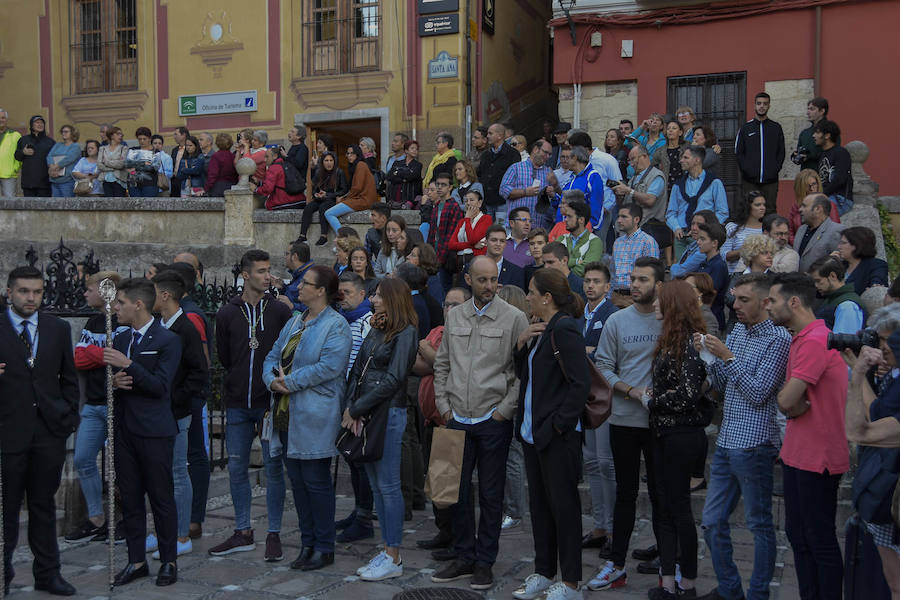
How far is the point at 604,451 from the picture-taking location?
247 inches

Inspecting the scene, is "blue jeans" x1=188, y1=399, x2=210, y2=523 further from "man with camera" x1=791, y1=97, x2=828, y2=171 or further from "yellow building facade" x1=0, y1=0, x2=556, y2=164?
"yellow building facade" x1=0, y1=0, x2=556, y2=164

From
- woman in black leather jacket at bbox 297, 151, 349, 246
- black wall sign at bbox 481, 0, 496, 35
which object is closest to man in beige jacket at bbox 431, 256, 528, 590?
woman in black leather jacket at bbox 297, 151, 349, 246

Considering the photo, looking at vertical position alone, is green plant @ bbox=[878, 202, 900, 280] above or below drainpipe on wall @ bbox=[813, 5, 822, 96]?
below

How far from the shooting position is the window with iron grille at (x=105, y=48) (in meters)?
20.1

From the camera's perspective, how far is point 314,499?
6.18m

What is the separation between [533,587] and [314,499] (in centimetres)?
157

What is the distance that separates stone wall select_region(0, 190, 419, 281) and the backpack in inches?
14.5

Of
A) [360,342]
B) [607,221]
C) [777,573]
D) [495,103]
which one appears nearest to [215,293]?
[360,342]

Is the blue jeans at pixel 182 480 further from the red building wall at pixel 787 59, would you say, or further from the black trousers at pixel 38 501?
the red building wall at pixel 787 59

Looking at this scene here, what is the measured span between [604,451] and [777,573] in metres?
1.34

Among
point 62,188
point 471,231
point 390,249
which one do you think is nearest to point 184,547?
point 390,249

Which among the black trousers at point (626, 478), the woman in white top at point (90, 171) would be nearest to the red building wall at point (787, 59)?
the woman in white top at point (90, 171)

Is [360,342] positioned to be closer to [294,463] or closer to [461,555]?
[294,463]

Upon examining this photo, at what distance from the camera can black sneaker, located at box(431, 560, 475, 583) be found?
19.6 feet
